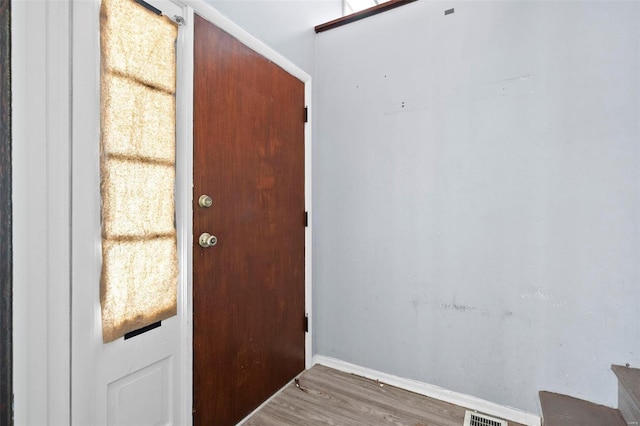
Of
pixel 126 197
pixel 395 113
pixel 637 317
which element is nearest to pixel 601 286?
pixel 637 317

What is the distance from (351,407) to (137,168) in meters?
1.62

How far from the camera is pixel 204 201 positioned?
141 cm

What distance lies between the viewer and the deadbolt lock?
1403 mm

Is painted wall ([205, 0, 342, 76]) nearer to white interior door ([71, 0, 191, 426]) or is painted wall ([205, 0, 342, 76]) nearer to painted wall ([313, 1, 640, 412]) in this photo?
painted wall ([313, 1, 640, 412])

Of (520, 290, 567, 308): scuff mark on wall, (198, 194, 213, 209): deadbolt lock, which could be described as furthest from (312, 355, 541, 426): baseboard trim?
(198, 194, 213, 209): deadbolt lock

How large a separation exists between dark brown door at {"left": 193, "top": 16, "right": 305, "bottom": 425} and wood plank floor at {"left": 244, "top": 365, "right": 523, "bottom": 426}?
0.11 metres

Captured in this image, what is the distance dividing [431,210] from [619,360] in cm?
109

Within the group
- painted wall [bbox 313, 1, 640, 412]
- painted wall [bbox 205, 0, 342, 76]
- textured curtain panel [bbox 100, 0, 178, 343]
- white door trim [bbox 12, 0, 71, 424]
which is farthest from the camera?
painted wall [bbox 205, 0, 342, 76]

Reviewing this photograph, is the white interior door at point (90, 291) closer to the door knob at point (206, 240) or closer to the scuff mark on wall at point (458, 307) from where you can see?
the door knob at point (206, 240)

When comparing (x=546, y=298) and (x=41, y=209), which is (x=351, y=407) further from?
(x=41, y=209)

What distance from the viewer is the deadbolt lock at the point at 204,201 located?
4.60 ft

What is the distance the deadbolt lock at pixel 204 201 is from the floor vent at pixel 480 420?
5.49 ft

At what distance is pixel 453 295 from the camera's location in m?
1.87

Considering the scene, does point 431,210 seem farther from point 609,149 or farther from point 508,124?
point 609,149
